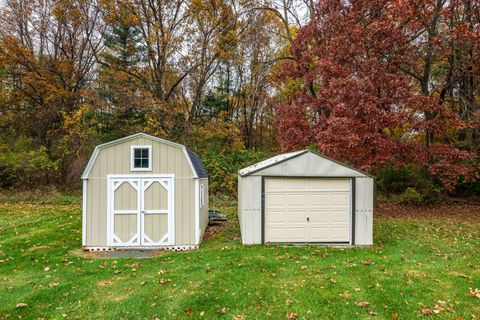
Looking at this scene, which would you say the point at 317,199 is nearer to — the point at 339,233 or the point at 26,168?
the point at 339,233

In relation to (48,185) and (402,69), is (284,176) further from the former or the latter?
(48,185)

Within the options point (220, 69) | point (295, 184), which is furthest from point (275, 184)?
point (220, 69)

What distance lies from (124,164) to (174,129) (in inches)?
404

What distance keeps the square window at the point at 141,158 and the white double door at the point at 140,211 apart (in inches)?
10.4

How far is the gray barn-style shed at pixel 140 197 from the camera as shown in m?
7.73

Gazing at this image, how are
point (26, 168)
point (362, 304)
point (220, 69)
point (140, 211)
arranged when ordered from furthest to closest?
1. point (220, 69)
2. point (26, 168)
3. point (140, 211)
4. point (362, 304)

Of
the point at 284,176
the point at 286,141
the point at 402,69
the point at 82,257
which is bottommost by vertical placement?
the point at 82,257

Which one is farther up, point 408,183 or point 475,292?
point 408,183

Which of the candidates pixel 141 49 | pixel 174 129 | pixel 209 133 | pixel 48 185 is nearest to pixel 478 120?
pixel 209 133

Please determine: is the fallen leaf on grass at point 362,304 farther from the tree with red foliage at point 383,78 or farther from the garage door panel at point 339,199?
the tree with red foliage at point 383,78

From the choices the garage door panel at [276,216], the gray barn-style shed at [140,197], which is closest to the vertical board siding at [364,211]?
the garage door panel at [276,216]

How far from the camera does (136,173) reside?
7.82 m

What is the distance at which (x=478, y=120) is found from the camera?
12109mm

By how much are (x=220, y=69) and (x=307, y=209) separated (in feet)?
55.3
